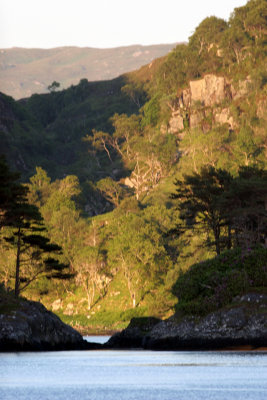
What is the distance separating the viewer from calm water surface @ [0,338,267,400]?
34.8m

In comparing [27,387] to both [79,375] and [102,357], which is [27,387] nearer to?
[79,375]

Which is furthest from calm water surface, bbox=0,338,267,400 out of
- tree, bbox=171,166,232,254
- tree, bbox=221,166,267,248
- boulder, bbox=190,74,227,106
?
boulder, bbox=190,74,227,106

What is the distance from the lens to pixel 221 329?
61656 millimetres

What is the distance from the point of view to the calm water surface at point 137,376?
34750mm

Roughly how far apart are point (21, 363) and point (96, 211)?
5201 inches

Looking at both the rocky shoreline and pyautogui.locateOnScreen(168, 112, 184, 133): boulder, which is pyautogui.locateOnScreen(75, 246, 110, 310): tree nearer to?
pyautogui.locateOnScreen(168, 112, 184, 133): boulder

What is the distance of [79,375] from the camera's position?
A: 151 feet

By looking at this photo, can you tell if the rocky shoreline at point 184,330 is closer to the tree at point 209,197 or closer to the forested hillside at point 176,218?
the forested hillside at point 176,218

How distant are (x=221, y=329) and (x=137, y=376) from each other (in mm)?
18705

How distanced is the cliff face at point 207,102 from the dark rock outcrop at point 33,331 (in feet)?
392

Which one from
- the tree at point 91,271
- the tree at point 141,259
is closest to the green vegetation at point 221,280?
the tree at point 141,259

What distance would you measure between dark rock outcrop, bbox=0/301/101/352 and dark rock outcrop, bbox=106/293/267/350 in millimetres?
8592

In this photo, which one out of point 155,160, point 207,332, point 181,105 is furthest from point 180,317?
point 181,105

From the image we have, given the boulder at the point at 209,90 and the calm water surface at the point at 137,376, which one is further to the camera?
the boulder at the point at 209,90
